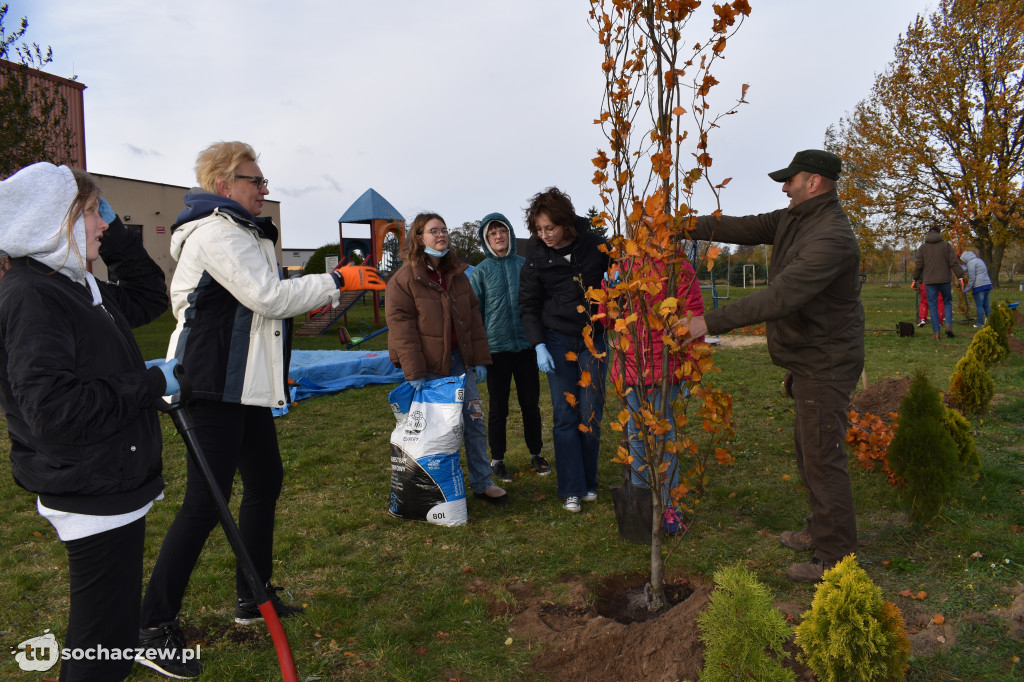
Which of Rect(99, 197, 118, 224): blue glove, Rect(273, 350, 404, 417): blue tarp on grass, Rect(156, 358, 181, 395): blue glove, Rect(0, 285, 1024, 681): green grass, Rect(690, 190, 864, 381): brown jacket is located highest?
Rect(99, 197, 118, 224): blue glove

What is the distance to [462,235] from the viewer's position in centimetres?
3928

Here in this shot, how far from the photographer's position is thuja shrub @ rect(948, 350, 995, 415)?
5.81 metres

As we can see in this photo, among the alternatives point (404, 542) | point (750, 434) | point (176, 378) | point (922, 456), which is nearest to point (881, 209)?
point (750, 434)

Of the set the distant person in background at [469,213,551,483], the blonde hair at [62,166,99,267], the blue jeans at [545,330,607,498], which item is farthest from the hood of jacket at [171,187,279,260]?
the distant person in background at [469,213,551,483]

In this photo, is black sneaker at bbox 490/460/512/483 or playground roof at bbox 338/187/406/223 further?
playground roof at bbox 338/187/406/223

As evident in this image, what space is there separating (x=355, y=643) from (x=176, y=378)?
4.66 ft

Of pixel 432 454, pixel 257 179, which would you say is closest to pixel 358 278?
pixel 257 179

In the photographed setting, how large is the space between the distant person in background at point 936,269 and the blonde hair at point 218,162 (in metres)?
12.2

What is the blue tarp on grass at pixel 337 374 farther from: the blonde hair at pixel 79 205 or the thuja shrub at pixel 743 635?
the thuja shrub at pixel 743 635

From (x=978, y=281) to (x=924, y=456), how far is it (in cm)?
1194

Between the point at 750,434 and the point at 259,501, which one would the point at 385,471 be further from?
the point at 750,434

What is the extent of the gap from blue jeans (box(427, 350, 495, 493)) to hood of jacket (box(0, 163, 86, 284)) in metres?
2.67

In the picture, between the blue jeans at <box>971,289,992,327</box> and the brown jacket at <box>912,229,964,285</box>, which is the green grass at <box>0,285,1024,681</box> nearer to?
the brown jacket at <box>912,229,964,285</box>

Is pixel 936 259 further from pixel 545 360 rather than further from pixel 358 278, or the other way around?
pixel 358 278
